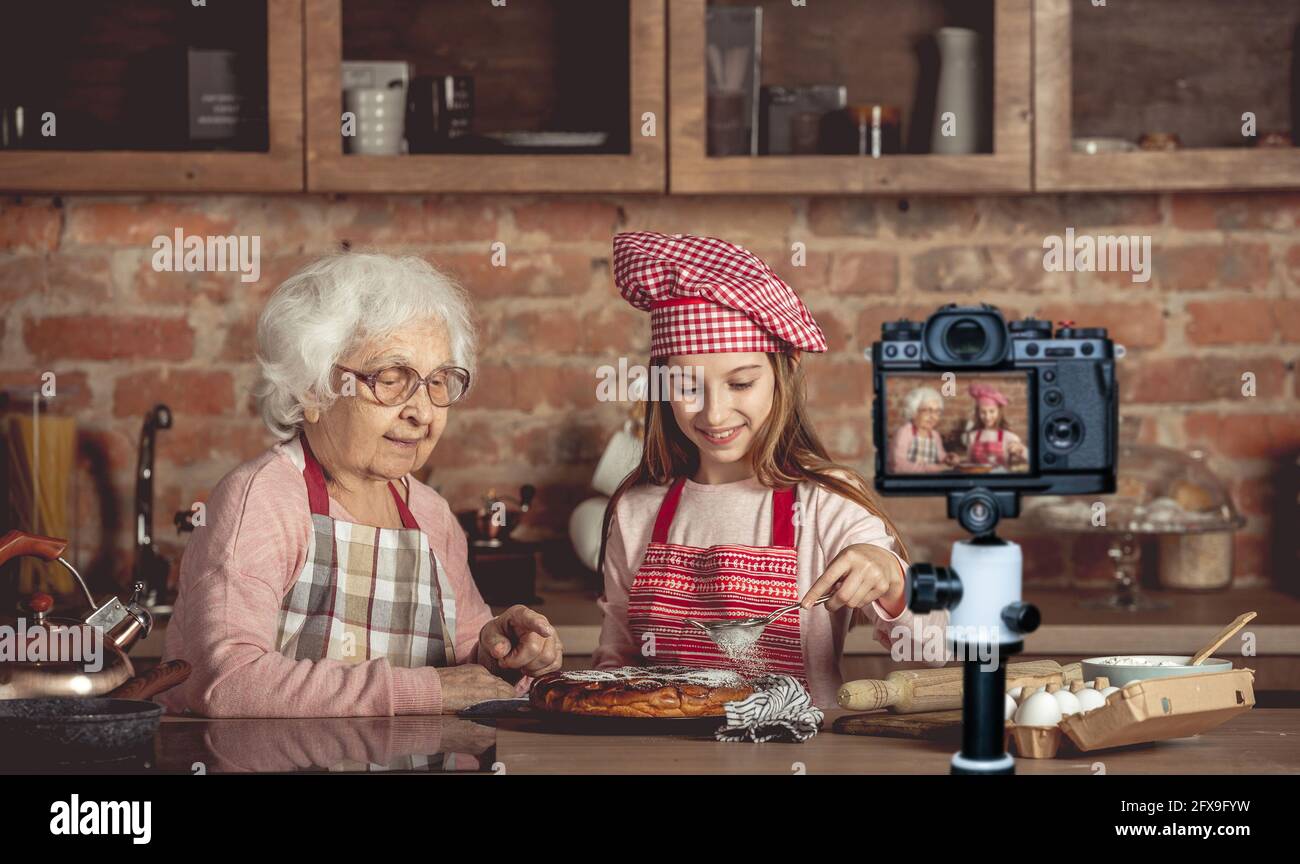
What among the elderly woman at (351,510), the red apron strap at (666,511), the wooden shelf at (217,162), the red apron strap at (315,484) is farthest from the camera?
the wooden shelf at (217,162)

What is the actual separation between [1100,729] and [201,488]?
2.10 m

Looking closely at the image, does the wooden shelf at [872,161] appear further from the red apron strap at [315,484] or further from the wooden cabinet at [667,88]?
the red apron strap at [315,484]

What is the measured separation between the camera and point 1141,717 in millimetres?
1295

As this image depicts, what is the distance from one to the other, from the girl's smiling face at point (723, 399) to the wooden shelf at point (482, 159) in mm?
946

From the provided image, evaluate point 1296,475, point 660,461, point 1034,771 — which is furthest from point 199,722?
point 1296,475

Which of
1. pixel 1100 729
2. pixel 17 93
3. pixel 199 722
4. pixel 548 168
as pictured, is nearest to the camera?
pixel 1100 729

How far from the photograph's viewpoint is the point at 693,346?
1.84 meters

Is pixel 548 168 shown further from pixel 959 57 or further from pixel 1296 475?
pixel 1296 475

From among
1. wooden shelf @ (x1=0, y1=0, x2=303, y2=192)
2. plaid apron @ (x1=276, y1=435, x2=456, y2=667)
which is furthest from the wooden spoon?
wooden shelf @ (x1=0, y1=0, x2=303, y2=192)

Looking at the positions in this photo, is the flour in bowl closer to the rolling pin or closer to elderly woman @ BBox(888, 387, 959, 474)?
the rolling pin

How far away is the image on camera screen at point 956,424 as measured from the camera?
47.9 inches

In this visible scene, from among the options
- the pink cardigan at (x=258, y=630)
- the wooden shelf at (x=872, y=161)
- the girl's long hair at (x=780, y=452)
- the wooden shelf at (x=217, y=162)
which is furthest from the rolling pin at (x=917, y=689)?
the wooden shelf at (x=217, y=162)

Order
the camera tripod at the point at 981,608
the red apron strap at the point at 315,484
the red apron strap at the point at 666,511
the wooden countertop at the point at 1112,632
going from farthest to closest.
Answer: the wooden countertop at the point at 1112,632
the red apron strap at the point at 666,511
the red apron strap at the point at 315,484
the camera tripod at the point at 981,608

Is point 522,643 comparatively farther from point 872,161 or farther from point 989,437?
point 872,161
